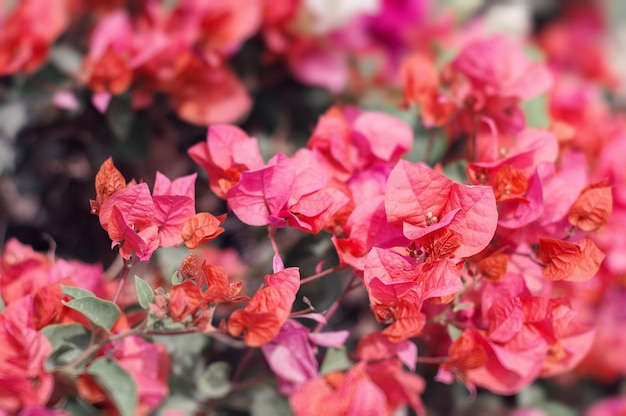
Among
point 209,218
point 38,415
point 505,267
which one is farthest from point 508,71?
point 38,415

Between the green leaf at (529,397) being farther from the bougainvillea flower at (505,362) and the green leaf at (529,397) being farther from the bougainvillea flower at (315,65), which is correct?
the bougainvillea flower at (315,65)

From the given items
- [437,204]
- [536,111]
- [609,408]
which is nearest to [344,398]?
[437,204]

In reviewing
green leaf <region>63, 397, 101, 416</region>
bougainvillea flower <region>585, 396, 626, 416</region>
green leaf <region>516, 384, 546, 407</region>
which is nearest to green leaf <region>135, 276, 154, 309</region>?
green leaf <region>63, 397, 101, 416</region>

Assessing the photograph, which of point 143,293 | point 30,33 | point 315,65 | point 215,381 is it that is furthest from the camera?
point 315,65

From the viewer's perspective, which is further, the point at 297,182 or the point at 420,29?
the point at 420,29

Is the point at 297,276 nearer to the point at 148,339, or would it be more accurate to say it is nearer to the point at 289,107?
the point at 148,339

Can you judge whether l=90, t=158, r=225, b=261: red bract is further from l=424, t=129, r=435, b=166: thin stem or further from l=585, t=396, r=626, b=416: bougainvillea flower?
l=585, t=396, r=626, b=416: bougainvillea flower

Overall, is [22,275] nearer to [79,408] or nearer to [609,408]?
[79,408]
